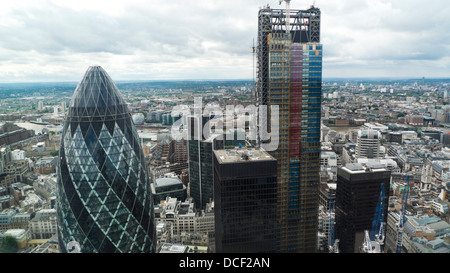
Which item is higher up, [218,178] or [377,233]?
[218,178]

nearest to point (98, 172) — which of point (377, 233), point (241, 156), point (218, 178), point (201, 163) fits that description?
point (218, 178)

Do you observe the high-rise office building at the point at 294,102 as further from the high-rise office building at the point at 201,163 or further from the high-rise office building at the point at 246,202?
the high-rise office building at the point at 201,163

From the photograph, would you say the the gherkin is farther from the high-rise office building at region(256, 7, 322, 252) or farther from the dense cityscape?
the high-rise office building at region(256, 7, 322, 252)

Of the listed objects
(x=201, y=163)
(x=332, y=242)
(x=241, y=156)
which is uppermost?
(x=241, y=156)

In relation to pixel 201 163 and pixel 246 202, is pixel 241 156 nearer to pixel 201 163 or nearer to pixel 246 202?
pixel 246 202

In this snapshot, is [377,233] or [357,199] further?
[377,233]

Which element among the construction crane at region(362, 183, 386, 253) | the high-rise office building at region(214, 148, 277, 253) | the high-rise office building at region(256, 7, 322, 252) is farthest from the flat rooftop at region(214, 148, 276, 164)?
the construction crane at region(362, 183, 386, 253)

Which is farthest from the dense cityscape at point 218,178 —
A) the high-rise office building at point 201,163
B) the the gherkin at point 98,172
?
the high-rise office building at point 201,163
